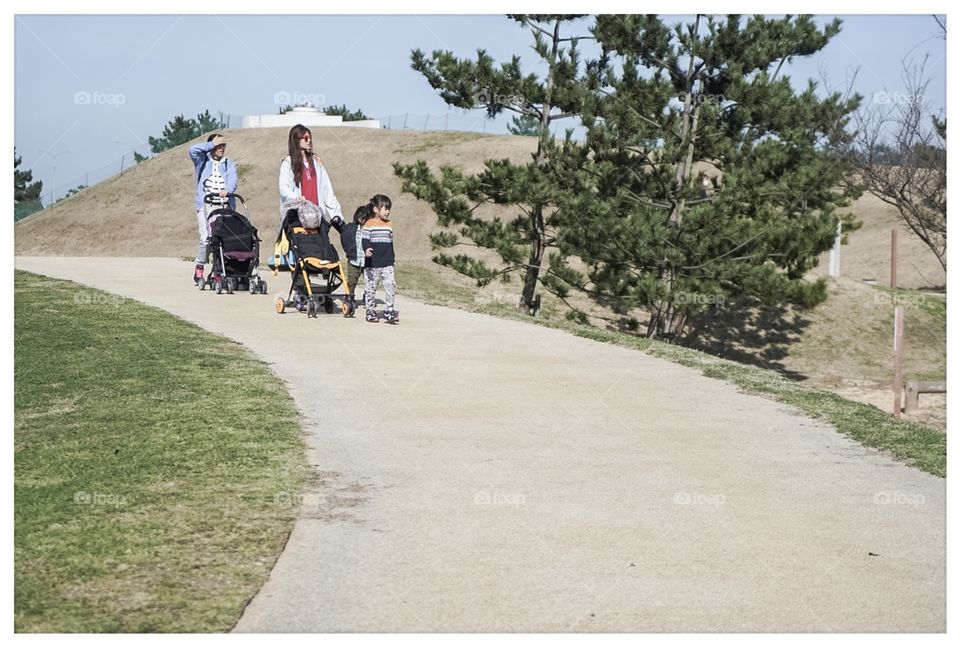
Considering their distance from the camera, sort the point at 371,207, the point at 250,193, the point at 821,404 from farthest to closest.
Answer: the point at 250,193 → the point at 371,207 → the point at 821,404

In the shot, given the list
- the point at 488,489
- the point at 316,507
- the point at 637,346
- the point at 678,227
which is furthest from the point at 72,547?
the point at 678,227

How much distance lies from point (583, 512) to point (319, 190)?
971 centimetres

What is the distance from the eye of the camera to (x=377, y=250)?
1465 centimetres

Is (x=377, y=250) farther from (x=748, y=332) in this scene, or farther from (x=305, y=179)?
(x=748, y=332)

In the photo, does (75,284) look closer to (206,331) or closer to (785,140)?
(206,331)

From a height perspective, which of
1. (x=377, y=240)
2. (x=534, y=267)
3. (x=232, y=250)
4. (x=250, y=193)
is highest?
(x=250, y=193)

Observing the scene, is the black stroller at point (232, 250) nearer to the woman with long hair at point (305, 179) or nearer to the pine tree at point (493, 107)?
the woman with long hair at point (305, 179)

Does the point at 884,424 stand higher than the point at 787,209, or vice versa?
the point at 787,209

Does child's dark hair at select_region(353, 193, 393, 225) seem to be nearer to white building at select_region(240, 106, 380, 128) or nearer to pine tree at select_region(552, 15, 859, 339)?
pine tree at select_region(552, 15, 859, 339)

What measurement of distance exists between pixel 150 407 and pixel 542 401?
3.32 meters

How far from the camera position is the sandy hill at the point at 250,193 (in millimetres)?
53000

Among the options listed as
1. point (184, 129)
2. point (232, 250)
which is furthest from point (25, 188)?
point (232, 250)

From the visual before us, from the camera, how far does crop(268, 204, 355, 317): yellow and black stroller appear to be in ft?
49.9

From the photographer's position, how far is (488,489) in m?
7.29
